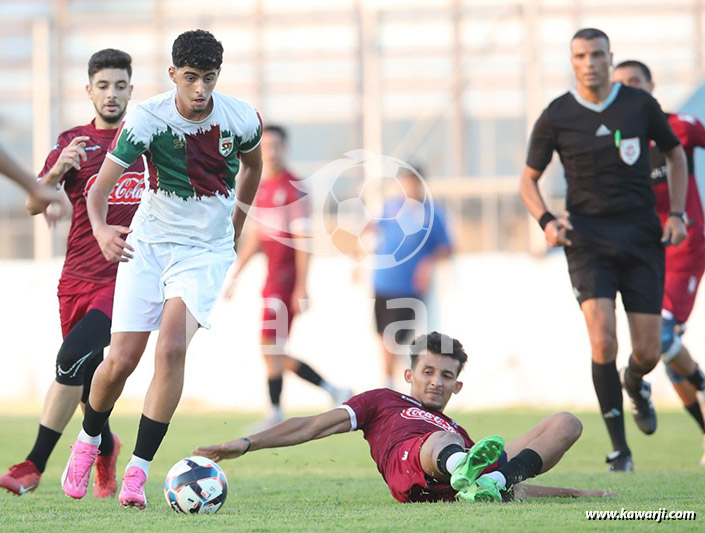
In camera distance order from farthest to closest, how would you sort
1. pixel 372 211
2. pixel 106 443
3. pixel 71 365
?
pixel 372 211 → pixel 106 443 → pixel 71 365

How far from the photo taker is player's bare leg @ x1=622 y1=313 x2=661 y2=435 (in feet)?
22.4

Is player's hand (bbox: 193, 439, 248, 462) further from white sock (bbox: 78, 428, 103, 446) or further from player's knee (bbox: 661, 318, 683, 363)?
player's knee (bbox: 661, 318, 683, 363)

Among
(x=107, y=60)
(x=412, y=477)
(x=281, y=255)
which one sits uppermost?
(x=107, y=60)

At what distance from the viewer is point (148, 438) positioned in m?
5.13

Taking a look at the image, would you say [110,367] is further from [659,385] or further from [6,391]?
[6,391]

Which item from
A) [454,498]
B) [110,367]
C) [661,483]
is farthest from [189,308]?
[661,483]

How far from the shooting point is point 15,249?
18.0 meters

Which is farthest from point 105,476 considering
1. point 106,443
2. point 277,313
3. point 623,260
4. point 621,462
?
point 277,313

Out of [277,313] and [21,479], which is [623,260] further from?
[277,313]

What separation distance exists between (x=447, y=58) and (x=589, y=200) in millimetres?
11989

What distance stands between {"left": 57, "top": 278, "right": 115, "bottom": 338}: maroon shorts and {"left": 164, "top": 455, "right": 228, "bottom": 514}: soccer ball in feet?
4.81

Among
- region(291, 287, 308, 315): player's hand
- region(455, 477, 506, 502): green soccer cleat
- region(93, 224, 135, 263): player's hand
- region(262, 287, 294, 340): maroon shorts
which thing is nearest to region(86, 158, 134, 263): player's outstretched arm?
region(93, 224, 135, 263): player's hand

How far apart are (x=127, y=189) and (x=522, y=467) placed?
270cm

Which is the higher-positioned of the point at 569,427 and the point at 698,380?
the point at 569,427
